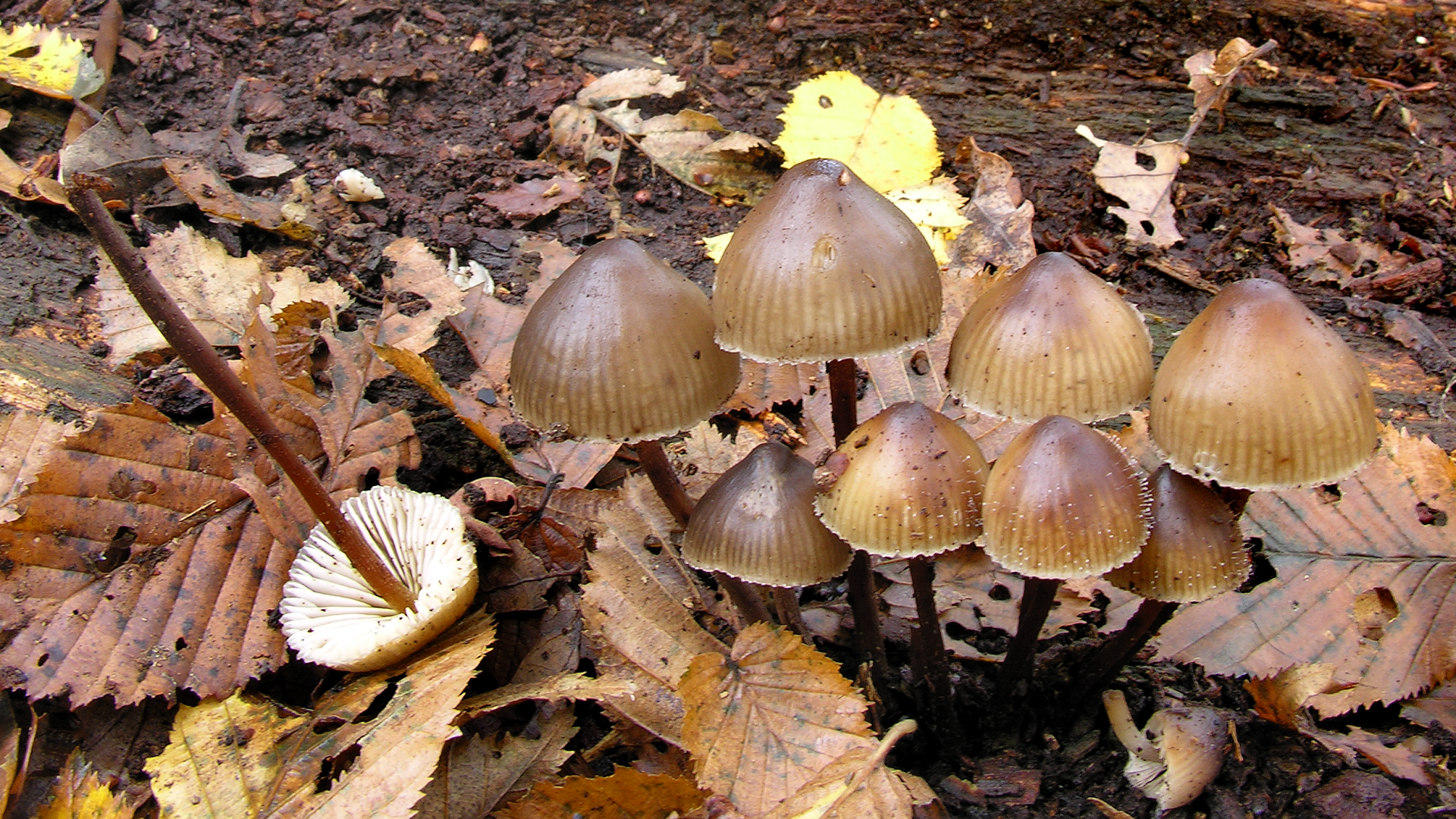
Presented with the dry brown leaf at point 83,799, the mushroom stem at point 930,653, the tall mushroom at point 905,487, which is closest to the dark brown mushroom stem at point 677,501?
the mushroom stem at point 930,653

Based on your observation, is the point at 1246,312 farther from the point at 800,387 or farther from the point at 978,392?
the point at 800,387

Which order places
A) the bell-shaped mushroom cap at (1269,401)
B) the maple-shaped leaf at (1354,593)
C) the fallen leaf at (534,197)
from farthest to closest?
the fallen leaf at (534,197), the maple-shaped leaf at (1354,593), the bell-shaped mushroom cap at (1269,401)

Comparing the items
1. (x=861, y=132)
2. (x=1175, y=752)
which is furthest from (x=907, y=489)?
(x=861, y=132)

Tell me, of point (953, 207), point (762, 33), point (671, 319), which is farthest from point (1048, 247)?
point (671, 319)

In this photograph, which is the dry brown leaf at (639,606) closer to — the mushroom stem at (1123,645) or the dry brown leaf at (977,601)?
the dry brown leaf at (977,601)

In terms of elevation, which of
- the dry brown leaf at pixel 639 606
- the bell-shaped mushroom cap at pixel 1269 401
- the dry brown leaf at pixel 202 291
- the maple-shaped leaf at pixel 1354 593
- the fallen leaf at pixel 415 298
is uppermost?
the bell-shaped mushroom cap at pixel 1269 401

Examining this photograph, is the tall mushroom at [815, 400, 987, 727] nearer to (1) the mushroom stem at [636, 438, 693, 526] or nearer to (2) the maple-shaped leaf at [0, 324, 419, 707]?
(1) the mushroom stem at [636, 438, 693, 526]

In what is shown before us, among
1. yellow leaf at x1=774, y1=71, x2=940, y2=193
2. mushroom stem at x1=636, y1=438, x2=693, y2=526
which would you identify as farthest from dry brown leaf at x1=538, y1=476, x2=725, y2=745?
yellow leaf at x1=774, y1=71, x2=940, y2=193
